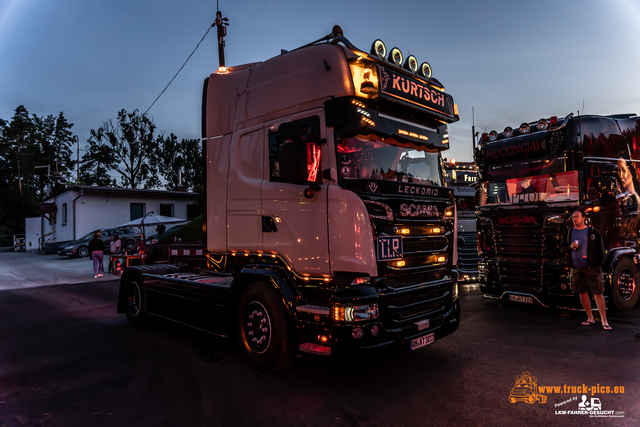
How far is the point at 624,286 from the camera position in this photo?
7.41 meters

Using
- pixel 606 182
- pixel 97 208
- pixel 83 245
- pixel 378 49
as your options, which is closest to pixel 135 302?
pixel 378 49

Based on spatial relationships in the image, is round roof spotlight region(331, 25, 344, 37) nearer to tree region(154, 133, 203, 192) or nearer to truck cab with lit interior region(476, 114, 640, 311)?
truck cab with lit interior region(476, 114, 640, 311)

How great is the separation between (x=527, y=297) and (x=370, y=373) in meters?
4.17

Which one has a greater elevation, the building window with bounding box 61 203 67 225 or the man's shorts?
the building window with bounding box 61 203 67 225

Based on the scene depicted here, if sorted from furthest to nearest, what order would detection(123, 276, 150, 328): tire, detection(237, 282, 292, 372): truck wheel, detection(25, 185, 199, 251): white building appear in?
detection(25, 185, 199, 251): white building < detection(123, 276, 150, 328): tire < detection(237, 282, 292, 372): truck wheel

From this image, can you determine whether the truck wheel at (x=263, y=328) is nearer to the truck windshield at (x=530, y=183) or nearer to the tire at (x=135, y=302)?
the tire at (x=135, y=302)

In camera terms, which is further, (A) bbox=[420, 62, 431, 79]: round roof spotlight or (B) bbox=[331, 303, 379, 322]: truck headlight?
(A) bbox=[420, 62, 431, 79]: round roof spotlight

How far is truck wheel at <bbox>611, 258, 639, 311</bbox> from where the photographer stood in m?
7.12

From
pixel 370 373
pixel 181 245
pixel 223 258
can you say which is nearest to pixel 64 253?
pixel 181 245

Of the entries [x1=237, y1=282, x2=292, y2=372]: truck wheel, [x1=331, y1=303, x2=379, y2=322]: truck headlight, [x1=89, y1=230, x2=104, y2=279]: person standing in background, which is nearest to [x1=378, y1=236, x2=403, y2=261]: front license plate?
[x1=331, y1=303, x2=379, y2=322]: truck headlight

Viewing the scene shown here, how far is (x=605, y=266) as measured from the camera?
6.99 m

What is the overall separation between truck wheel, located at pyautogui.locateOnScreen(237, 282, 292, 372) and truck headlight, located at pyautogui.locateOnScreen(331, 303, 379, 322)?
2.07 feet

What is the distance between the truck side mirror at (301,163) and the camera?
392 cm

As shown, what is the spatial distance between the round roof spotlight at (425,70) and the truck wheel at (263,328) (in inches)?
128
